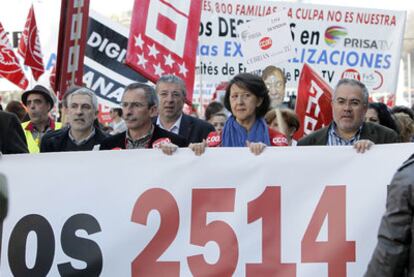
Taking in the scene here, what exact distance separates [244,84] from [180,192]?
85 centimetres

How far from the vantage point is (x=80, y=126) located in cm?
661

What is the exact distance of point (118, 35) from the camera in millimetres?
10992

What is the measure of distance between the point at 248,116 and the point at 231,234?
0.85 m

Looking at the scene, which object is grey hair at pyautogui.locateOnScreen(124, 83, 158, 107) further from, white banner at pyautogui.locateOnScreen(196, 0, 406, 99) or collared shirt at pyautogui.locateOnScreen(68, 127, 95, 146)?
white banner at pyautogui.locateOnScreen(196, 0, 406, 99)

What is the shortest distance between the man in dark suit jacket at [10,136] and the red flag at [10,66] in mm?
6793

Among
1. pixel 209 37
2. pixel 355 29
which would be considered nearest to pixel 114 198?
pixel 209 37

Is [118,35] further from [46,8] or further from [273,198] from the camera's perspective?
[273,198]

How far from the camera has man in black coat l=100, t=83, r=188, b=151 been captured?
616 cm

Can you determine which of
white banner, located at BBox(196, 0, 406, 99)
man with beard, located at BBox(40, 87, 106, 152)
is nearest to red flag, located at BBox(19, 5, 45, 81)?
white banner, located at BBox(196, 0, 406, 99)

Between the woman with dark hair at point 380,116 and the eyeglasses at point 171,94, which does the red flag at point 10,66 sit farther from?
the woman with dark hair at point 380,116

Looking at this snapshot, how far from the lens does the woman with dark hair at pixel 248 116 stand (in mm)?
6000

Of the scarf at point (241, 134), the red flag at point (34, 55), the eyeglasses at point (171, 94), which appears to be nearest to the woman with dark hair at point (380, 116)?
the eyeglasses at point (171, 94)

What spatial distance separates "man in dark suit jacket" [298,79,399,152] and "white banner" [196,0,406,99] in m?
6.50

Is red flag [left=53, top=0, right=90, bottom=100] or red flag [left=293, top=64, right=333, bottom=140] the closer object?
red flag [left=53, top=0, right=90, bottom=100]
